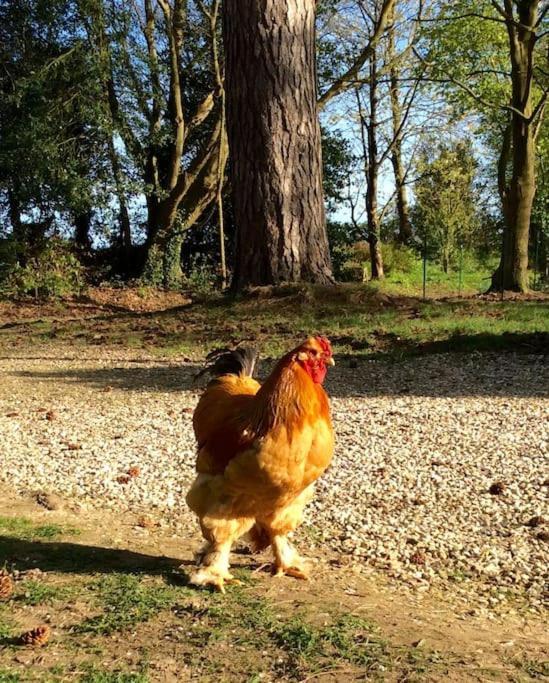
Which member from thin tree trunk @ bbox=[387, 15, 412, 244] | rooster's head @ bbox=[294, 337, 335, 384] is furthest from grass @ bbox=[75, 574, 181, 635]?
thin tree trunk @ bbox=[387, 15, 412, 244]

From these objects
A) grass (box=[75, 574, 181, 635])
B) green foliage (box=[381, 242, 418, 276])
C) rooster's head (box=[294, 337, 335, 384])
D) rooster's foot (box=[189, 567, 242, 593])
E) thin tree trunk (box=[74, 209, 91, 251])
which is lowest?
rooster's foot (box=[189, 567, 242, 593])

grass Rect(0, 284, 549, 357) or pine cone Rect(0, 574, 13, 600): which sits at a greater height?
grass Rect(0, 284, 549, 357)

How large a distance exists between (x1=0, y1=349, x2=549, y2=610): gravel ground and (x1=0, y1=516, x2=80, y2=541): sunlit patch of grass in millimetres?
622

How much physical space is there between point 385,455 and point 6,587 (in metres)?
3.54

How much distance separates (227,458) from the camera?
12.0ft

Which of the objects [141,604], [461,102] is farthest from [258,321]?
[461,102]

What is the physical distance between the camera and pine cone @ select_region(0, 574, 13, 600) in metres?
3.31

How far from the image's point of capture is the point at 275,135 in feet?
38.8

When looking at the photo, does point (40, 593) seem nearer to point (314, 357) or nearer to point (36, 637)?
point (36, 637)

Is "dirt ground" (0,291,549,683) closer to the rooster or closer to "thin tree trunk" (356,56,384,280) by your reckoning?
the rooster

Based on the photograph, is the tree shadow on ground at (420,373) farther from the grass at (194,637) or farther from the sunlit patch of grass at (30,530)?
the grass at (194,637)

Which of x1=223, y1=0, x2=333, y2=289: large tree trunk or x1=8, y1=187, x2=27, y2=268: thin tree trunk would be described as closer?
x1=223, y1=0, x2=333, y2=289: large tree trunk

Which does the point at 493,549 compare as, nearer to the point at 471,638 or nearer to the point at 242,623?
the point at 471,638

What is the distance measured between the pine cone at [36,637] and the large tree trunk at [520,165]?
55.0 ft
